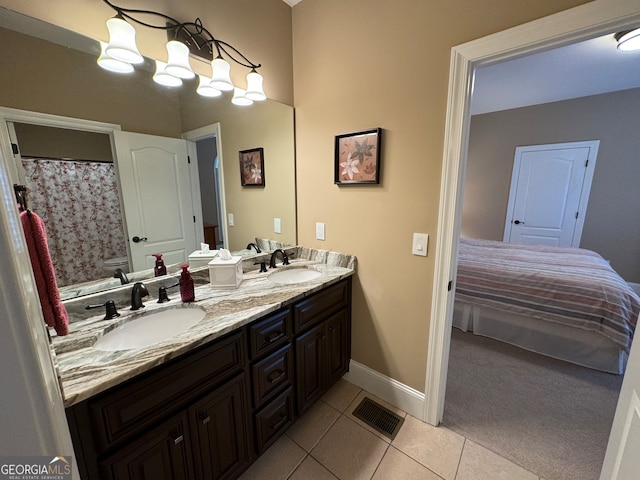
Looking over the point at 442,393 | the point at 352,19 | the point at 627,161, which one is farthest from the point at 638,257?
the point at 352,19

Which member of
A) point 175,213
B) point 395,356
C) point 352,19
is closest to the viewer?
point 175,213

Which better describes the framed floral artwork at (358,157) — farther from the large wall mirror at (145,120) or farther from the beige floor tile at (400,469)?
the beige floor tile at (400,469)

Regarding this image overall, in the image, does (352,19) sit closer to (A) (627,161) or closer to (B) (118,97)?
(B) (118,97)

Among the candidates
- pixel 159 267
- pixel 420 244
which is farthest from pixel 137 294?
pixel 420 244

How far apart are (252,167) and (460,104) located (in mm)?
1310

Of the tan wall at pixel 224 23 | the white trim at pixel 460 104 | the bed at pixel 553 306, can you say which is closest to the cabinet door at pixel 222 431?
the white trim at pixel 460 104

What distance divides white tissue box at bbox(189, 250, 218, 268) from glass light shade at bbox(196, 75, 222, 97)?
0.90 meters

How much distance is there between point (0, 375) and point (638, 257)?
5.61 meters

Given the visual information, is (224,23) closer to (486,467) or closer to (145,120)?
(145,120)

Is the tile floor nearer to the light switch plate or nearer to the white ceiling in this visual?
the light switch plate

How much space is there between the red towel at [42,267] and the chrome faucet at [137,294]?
0.32 meters

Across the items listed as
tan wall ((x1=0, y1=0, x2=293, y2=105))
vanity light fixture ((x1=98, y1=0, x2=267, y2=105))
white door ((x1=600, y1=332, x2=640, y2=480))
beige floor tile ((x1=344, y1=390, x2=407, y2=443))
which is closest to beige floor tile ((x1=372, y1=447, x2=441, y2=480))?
beige floor tile ((x1=344, y1=390, x2=407, y2=443))

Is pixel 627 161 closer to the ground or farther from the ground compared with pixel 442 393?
farther from the ground

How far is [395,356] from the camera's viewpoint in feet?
5.77
